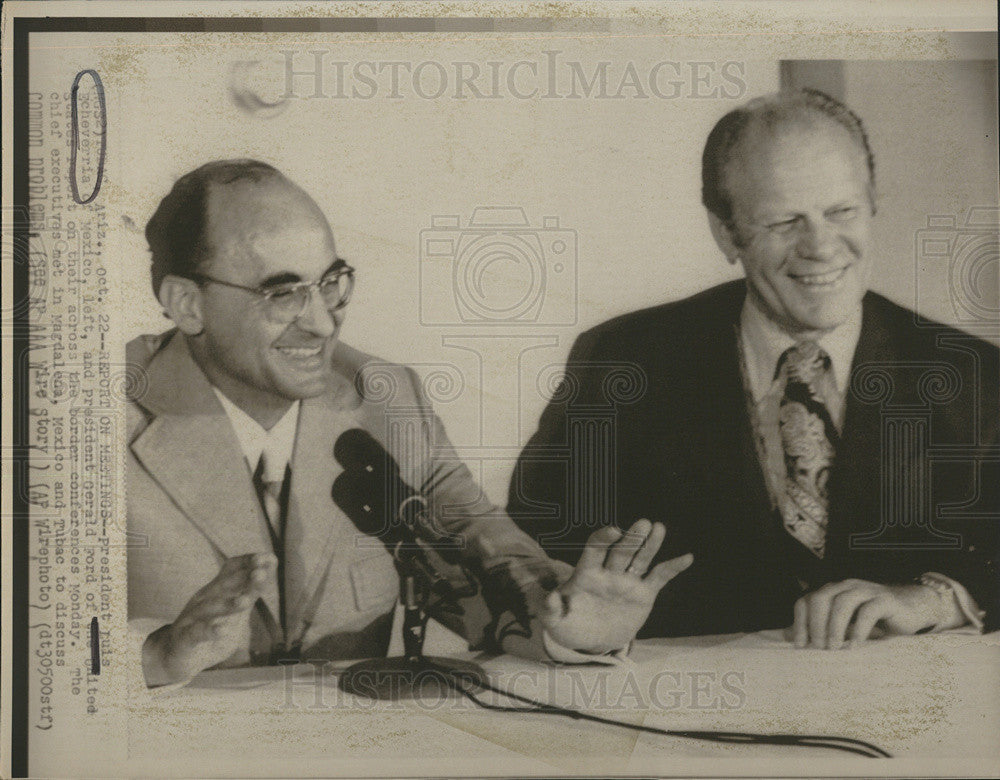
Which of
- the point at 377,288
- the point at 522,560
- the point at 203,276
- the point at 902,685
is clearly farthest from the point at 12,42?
the point at 902,685

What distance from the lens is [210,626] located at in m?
1.79

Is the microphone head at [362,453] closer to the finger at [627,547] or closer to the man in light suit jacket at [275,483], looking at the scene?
the man in light suit jacket at [275,483]

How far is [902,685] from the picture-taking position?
1.83 meters

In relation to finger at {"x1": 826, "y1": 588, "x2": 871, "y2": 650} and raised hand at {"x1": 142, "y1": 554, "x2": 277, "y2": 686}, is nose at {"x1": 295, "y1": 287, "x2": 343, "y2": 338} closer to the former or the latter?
raised hand at {"x1": 142, "y1": 554, "x2": 277, "y2": 686}

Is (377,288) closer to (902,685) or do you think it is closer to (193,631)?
(193,631)

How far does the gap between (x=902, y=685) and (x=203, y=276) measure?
1.50 meters

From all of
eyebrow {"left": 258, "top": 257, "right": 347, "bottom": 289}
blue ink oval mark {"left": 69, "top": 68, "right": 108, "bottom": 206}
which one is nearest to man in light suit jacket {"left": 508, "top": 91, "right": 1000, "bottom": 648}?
eyebrow {"left": 258, "top": 257, "right": 347, "bottom": 289}

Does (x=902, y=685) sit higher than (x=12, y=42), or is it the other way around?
(x=12, y=42)

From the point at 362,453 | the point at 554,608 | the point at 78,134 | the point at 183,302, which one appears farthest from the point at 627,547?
the point at 78,134

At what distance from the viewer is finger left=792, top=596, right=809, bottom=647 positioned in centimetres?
181

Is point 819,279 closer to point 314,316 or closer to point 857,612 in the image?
point 857,612

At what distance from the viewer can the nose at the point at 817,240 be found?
1812 millimetres

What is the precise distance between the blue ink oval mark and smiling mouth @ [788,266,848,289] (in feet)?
4.22

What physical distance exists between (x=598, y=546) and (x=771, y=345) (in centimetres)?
50
